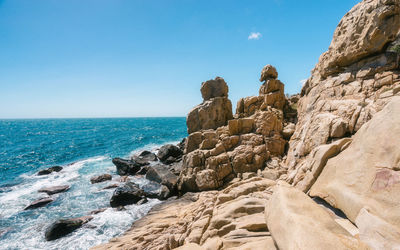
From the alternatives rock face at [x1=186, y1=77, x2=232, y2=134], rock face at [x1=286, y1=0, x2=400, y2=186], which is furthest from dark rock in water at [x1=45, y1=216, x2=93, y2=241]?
rock face at [x1=286, y1=0, x2=400, y2=186]

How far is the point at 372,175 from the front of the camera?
598 cm

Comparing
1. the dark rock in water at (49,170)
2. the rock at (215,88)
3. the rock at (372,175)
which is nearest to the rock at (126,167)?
the dark rock in water at (49,170)

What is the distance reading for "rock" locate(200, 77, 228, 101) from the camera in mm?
29391

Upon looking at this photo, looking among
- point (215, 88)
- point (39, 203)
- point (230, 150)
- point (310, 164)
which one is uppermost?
point (215, 88)

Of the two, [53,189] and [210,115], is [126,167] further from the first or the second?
[210,115]

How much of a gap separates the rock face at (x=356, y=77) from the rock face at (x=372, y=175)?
3.47 metres

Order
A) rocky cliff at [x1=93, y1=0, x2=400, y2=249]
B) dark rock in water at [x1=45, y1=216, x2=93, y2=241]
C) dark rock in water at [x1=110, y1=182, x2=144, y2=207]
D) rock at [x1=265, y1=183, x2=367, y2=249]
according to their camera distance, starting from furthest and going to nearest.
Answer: dark rock in water at [x1=110, y1=182, x2=144, y2=207] → dark rock in water at [x1=45, y1=216, x2=93, y2=241] → rocky cliff at [x1=93, y1=0, x2=400, y2=249] → rock at [x1=265, y1=183, x2=367, y2=249]

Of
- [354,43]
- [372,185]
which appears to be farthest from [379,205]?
[354,43]

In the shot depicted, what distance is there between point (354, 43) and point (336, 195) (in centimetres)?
1614

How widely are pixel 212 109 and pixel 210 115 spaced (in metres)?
1.02

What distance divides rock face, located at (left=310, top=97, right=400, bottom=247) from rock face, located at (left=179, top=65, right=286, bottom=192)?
11689 mm

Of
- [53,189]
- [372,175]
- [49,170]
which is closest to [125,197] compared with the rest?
[53,189]

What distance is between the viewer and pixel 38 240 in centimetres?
1574

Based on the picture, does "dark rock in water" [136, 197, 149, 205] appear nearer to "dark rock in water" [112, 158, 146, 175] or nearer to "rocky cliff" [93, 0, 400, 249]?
"rocky cliff" [93, 0, 400, 249]
